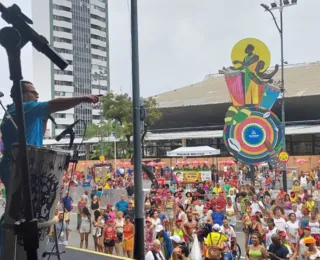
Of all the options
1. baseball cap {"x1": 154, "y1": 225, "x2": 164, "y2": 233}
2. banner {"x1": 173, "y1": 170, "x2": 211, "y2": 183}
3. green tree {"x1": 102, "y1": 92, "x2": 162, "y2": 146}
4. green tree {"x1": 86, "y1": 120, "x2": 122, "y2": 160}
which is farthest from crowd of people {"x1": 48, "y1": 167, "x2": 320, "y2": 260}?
green tree {"x1": 86, "y1": 120, "x2": 122, "y2": 160}

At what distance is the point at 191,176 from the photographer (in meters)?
25.2

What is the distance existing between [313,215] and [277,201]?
359 centimetres

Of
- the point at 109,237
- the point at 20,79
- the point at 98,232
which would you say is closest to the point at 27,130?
the point at 20,79

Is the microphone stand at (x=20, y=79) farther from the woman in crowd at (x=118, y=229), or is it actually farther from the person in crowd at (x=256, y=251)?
the woman in crowd at (x=118, y=229)

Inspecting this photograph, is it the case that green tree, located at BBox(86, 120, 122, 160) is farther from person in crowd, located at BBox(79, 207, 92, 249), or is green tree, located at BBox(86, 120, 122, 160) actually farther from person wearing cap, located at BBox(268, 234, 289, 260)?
person wearing cap, located at BBox(268, 234, 289, 260)

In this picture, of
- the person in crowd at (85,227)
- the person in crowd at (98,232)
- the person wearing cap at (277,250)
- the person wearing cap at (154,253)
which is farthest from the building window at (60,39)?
the person wearing cap at (277,250)

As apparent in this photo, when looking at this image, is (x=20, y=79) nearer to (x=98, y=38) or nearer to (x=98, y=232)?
(x=98, y=232)

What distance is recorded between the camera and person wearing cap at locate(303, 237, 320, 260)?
31.5 ft

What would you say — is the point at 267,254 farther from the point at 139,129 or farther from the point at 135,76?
the point at 135,76

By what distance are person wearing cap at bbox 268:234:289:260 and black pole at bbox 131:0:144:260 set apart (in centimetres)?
287

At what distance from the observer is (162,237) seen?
1066 cm

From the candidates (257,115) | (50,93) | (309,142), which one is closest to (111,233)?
(257,115)

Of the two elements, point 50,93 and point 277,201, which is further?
point 50,93

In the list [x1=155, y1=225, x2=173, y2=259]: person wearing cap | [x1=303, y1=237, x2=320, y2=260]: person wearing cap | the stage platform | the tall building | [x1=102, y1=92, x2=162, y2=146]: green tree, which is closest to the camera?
the stage platform
